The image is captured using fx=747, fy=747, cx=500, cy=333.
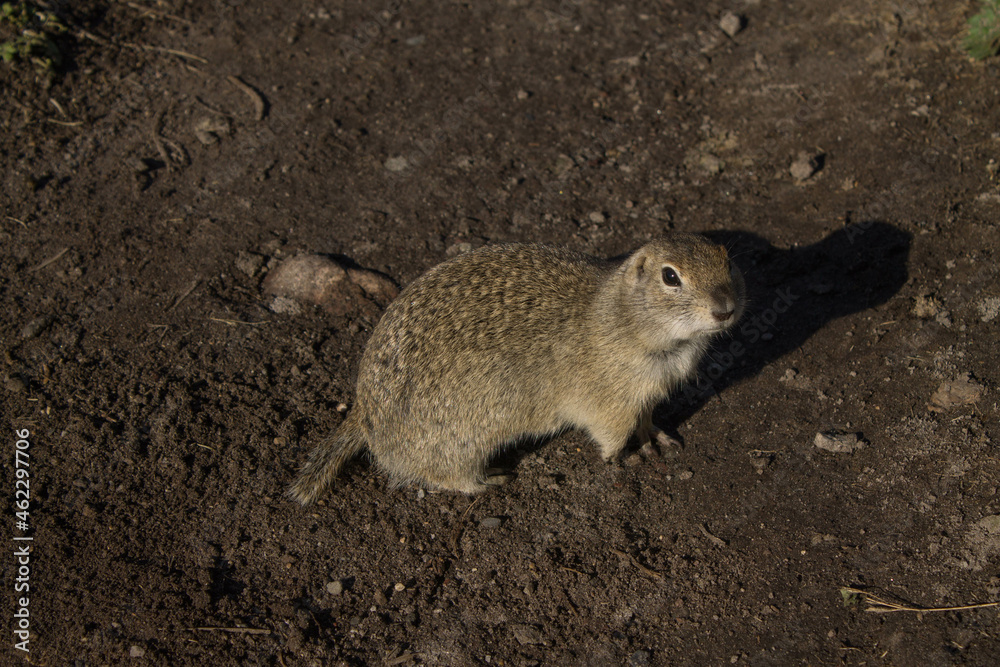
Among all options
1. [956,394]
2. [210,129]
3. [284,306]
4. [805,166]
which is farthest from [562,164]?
[956,394]

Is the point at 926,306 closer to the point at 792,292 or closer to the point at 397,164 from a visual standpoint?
the point at 792,292

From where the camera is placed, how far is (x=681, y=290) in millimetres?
3934

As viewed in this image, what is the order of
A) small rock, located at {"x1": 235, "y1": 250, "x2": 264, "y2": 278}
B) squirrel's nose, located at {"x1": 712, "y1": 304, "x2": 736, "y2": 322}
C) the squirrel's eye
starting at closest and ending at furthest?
squirrel's nose, located at {"x1": 712, "y1": 304, "x2": 736, "y2": 322}
the squirrel's eye
small rock, located at {"x1": 235, "y1": 250, "x2": 264, "y2": 278}

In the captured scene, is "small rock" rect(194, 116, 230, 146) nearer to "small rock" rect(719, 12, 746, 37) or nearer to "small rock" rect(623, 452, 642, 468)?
"small rock" rect(623, 452, 642, 468)

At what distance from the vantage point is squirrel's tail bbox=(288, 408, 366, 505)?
170 inches

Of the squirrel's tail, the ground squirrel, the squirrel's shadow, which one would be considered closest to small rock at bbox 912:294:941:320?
the squirrel's shadow

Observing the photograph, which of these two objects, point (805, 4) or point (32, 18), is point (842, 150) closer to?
point (805, 4)

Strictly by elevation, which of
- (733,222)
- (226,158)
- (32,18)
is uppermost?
(32,18)

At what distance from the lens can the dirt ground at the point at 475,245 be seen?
12.7ft

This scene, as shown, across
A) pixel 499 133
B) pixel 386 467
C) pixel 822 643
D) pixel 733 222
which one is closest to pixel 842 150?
pixel 733 222

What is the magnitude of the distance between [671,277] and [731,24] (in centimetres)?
422

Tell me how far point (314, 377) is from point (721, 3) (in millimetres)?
5454

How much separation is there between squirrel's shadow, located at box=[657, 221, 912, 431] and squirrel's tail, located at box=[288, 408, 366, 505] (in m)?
1.94

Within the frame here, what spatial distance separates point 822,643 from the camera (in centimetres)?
361
